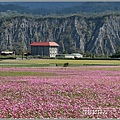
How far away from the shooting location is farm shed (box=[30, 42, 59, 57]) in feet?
592

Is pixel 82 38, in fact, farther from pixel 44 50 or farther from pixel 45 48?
pixel 44 50

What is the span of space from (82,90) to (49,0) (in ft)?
29.2

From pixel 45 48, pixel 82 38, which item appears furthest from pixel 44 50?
pixel 82 38

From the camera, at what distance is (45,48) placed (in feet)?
609

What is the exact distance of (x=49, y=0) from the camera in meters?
6.61

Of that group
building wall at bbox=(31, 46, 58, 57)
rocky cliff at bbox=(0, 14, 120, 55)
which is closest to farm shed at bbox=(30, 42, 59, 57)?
building wall at bbox=(31, 46, 58, 57)

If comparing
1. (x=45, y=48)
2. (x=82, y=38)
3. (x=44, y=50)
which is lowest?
(x=44, y=50)

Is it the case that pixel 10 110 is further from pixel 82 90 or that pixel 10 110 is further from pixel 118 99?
pixel 82 90

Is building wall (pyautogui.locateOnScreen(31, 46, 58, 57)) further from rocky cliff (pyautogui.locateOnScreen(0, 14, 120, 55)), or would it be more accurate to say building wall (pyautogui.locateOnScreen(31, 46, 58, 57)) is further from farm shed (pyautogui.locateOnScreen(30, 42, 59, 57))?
rocky cliff (pyautogui.locateOnScreen(0, 14, 120, 55))

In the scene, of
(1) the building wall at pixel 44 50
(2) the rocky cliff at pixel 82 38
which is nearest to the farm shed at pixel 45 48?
(1) the building wall at pixel 44 50

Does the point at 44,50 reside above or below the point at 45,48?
below

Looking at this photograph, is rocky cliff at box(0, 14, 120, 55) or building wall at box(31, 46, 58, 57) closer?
rocky cliff at box(0, 14, 120, 55)

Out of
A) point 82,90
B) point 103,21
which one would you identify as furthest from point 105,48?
point 82,90

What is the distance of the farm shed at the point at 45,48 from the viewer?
180 m
